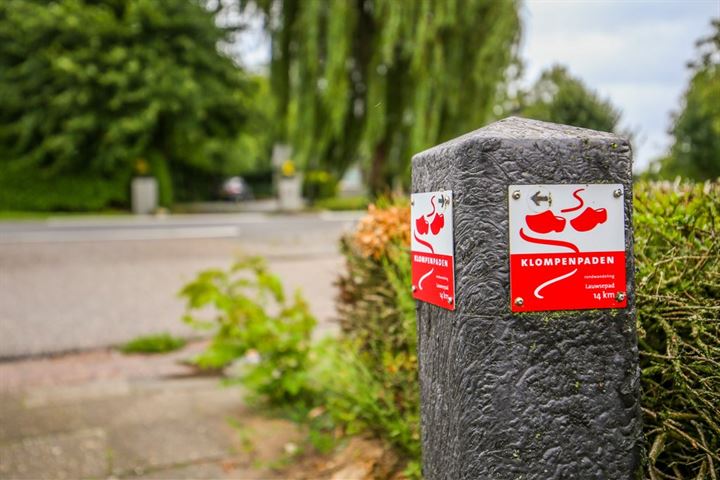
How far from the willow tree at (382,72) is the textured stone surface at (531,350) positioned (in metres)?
8.08

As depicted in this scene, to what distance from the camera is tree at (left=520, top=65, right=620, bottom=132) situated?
18.0 feet

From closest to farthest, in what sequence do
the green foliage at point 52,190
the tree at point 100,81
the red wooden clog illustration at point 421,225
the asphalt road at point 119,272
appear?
the red wooden clog illustration at point 421,225 → the asphalt road at point 119,272 → the tree at point 100,81 → the green foliage at point 52,190

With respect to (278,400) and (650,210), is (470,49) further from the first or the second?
(650,210)

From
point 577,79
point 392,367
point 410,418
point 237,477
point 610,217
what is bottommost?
point 237,477

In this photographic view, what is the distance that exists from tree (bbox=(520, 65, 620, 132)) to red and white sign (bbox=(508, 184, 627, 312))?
3.99 meters

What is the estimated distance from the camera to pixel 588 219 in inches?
62.6

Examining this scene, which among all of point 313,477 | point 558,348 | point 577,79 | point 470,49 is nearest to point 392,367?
point 313,477

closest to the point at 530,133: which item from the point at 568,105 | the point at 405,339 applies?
the point at 405,339

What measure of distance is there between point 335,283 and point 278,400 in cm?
90

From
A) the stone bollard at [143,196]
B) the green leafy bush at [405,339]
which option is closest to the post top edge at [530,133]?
the green leafy bush at [405,339]

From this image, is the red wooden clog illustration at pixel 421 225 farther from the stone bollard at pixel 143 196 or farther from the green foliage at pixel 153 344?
the stone bollard at pixel 143 196

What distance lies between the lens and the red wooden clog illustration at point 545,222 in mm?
1566

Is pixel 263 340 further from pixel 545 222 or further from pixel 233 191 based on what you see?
pixel 233 191

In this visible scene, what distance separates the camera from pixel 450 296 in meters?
1.65
